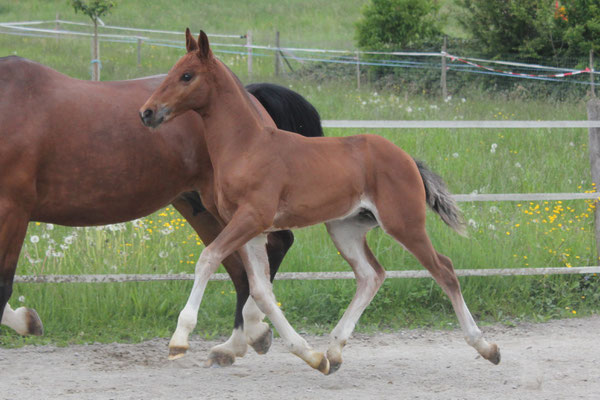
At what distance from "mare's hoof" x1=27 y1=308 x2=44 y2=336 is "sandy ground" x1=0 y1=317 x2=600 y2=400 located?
15cm

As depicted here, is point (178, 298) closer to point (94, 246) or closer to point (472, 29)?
point (94, 246)

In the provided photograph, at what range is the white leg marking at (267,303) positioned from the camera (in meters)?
3.96

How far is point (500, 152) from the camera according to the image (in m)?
8.97

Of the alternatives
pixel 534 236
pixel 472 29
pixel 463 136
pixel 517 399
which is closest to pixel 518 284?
pixel 534 236

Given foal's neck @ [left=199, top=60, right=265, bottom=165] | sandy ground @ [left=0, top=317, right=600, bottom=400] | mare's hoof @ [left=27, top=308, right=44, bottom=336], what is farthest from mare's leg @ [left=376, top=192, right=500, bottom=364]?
mare's hoof @ [left=27, top=308, right=44, bottom=336]

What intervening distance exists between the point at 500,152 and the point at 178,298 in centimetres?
472

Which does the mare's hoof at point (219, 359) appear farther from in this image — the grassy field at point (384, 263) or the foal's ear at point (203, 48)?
the foal's ear at point (203, 48)

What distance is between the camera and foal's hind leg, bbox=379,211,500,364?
13.2 ft

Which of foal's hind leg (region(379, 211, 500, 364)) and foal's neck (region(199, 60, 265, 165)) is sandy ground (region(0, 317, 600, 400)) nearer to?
foal's hind leg (region(379, 211, 500, 364))

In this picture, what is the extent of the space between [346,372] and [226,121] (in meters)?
1.62

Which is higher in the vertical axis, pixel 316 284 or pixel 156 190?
pixel 156 190

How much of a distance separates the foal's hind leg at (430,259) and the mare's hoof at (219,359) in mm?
1299

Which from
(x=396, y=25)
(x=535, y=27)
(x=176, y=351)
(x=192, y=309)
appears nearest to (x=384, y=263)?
(x=192, y=309)

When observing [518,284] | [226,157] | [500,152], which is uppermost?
[226,157]
